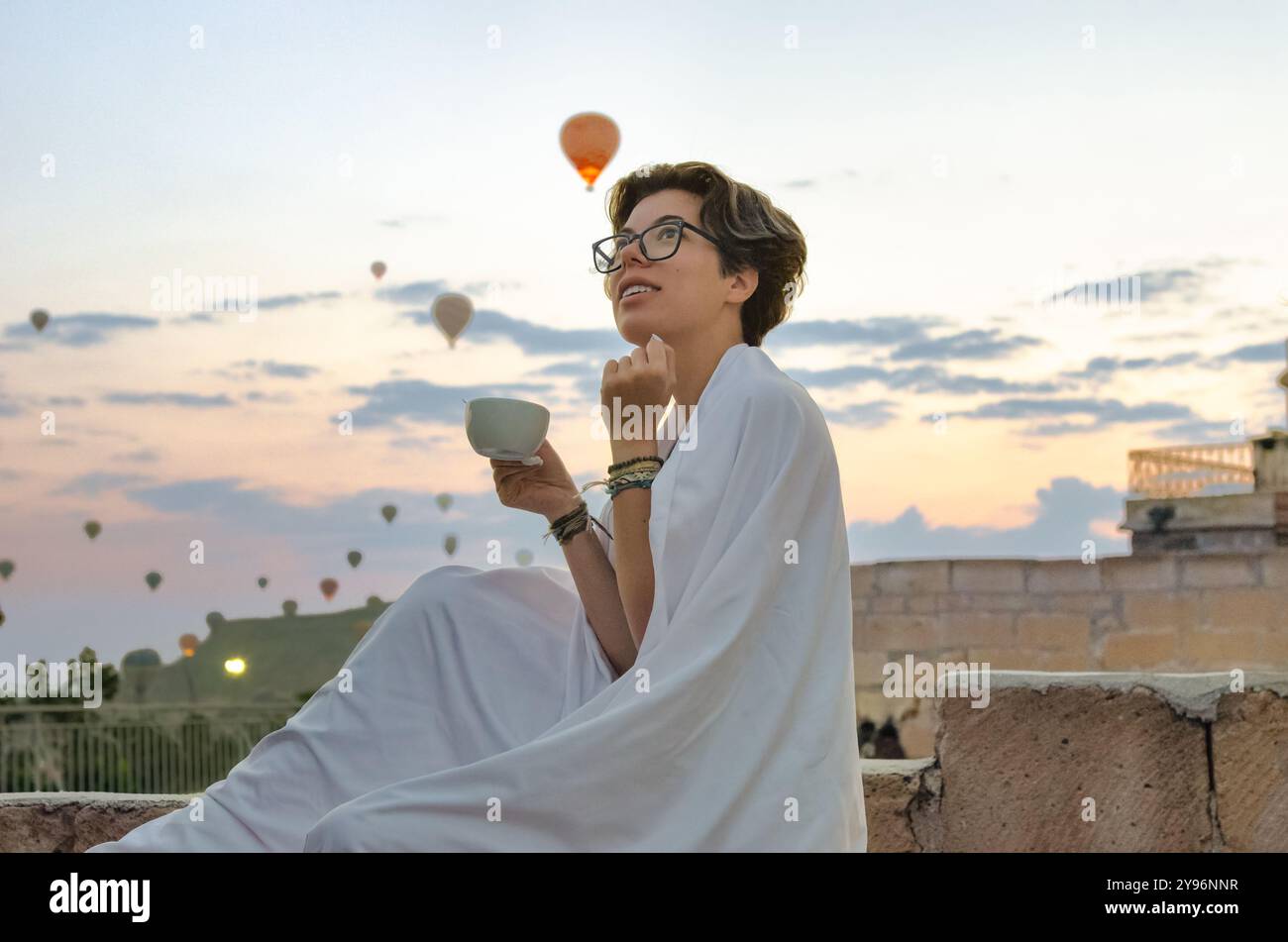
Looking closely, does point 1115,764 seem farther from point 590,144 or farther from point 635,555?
point 590,144

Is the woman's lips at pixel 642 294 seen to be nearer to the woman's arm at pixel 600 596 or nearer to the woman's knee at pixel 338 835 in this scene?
the woman's arm at pixel 600 596

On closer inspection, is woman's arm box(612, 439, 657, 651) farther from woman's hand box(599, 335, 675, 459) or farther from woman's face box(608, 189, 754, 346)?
woman's face box(608, 189, 754, 346)

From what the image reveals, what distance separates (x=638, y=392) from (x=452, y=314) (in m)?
11.9

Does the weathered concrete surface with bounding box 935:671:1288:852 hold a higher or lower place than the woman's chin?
lower

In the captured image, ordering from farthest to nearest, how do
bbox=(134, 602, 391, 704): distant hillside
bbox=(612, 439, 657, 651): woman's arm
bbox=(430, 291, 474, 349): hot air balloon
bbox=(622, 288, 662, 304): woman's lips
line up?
bbox=(134, 602, 391, 704): distant hillside
bbox=(430, 291, 474, 349): hot air balloon
bbox=(622, 288, 662, 304): woman's lips
bbox=(612, 439, 657, 651): woman's arm

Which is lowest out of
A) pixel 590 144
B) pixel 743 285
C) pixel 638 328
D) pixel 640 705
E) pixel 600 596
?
pixel 640 705

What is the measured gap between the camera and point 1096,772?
313 centimetres

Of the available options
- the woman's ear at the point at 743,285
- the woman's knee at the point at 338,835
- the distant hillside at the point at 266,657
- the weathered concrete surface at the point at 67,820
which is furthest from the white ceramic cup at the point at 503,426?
the distant hillside at the point at 266,657

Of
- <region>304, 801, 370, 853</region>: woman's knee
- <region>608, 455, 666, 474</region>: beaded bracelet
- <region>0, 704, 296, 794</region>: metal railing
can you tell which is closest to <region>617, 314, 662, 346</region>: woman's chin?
<region>608, 455, 666, 474</region>: beaded bracelet

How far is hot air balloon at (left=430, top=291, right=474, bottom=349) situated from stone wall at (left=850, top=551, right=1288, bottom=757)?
18.7 ft

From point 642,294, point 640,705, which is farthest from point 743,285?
point 640,705

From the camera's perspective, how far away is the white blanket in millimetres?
1992

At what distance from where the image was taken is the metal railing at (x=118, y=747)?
41.5 ft
